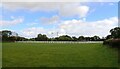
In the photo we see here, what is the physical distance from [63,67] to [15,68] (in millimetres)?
1520

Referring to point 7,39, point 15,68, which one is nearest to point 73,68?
point 15,68

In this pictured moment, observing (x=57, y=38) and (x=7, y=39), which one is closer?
(x=7, y=39)

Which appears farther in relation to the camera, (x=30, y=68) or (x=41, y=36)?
(x=41, y=36)

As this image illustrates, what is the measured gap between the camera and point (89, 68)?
8.33m

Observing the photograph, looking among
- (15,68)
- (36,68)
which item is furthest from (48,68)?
(15,68)

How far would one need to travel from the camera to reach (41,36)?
8975cm

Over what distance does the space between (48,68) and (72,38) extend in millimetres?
77899

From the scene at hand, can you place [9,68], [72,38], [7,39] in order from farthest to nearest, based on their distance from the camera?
[72,38], [7,39], [9,68]

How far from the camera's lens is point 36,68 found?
27.5 ft

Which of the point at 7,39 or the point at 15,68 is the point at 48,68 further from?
the point at 7,39

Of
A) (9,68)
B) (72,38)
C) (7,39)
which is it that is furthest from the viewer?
(72,38)

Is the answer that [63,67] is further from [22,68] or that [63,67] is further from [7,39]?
[7,39]

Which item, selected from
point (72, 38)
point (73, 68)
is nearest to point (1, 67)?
point (73, 68)

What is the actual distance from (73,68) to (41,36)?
8170cm
